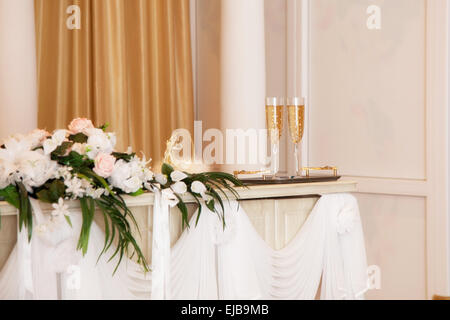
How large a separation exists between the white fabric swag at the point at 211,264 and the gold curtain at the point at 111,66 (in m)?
2.51

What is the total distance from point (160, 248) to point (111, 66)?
2770 mm

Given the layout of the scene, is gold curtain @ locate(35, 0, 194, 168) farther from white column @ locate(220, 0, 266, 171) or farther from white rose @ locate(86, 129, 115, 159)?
white rose @ locate(86, 129, 115, 159)

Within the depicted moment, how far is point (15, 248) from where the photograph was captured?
8.51 ft

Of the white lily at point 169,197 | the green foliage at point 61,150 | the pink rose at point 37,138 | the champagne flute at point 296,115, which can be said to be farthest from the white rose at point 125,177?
the champagne flute at point 296,115

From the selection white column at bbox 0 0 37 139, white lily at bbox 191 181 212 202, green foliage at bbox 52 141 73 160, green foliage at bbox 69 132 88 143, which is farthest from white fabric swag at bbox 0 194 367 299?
white column at bbox 0 0 37 139

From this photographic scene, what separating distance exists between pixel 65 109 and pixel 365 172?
8.12 ft

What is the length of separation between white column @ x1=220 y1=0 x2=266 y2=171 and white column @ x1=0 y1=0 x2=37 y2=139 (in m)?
1.61

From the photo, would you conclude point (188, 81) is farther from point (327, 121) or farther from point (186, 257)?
point (186, 257)

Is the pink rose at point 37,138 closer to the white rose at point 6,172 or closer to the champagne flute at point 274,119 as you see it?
the white rose at point 6,172

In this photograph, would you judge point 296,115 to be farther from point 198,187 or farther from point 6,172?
point 6,172

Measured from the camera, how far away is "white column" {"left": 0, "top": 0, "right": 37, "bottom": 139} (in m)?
4.32

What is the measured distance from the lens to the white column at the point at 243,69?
524 cm
